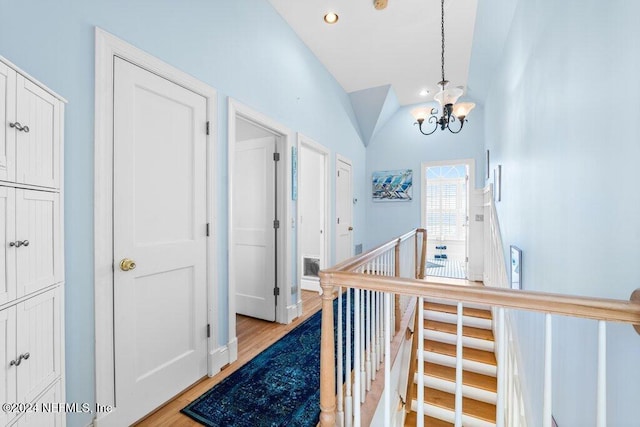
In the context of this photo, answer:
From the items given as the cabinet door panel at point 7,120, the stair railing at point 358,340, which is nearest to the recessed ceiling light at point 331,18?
the stair railing at point 358,340

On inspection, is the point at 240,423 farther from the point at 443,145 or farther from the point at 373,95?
the point at 443,145

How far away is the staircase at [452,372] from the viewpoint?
279cm

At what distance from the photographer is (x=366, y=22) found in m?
2.95

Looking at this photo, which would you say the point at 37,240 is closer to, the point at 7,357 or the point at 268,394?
the point at 7,357

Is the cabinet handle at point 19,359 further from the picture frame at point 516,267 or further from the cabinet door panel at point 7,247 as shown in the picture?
the picture frame at point 516,267

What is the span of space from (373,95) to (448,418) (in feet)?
14.8

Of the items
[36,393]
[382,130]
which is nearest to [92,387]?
[36,393]

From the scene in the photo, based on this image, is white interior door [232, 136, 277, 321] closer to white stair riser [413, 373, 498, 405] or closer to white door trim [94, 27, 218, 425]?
white door trim [94, 27, 218, 425]

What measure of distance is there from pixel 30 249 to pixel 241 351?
1.78m

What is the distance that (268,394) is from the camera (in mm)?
1803

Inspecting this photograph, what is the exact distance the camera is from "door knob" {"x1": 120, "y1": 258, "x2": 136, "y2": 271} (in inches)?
58.5

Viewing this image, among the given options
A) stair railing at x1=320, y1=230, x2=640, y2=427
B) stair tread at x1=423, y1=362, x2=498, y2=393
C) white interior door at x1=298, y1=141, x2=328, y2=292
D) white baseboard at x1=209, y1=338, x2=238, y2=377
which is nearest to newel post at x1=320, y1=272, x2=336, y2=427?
stair railing at x1=320, y1=230, x2=640, y2=427

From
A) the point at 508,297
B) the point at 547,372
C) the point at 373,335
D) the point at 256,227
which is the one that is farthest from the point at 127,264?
the point at 547,372

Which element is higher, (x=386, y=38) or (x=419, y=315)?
(x=386, y=38)
